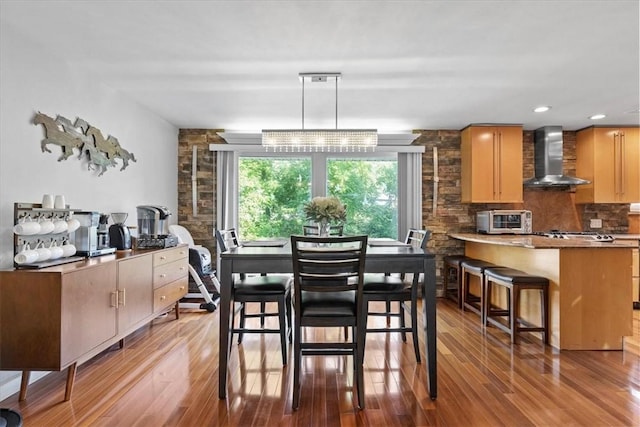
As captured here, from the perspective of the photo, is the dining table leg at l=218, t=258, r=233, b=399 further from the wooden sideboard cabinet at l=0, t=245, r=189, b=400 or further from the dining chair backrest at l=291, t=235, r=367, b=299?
the wooden sideboard cabinet at l=0, t=245, r=189, b=400

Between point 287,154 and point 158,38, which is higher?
point 158,38

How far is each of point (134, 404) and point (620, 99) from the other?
5076mm

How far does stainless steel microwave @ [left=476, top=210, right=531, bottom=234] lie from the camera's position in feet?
15.2

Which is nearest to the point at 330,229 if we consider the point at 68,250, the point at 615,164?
the point at 68,250

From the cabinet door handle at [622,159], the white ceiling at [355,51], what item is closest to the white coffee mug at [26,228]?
the white ceiling at [355,51]

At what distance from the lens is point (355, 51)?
264 cm

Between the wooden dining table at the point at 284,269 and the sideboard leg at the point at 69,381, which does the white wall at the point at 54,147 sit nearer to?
the sideboard leg at the point at 69,381

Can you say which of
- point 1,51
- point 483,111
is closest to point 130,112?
point 1,51

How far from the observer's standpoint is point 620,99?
3.77 metres

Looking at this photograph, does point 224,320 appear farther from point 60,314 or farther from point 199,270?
point 199,270

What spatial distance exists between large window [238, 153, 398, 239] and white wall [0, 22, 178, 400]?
4.41 feet

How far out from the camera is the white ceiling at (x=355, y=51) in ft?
7.04

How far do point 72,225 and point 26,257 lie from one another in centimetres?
43

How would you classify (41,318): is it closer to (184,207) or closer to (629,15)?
(184,207)
